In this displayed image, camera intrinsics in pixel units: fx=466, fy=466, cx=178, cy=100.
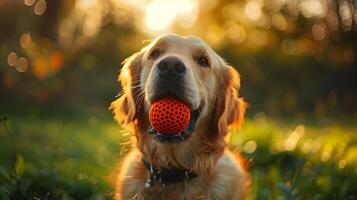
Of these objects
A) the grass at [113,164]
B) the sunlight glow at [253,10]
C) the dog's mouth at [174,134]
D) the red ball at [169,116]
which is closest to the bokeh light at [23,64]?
the grass at [113,164]

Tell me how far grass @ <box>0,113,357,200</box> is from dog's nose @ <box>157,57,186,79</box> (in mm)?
1069

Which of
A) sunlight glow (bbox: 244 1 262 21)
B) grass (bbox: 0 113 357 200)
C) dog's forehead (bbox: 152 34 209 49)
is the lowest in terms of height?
sunlight glow (bbox: 244 1 262 21)

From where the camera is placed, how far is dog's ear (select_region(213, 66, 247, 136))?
398cm

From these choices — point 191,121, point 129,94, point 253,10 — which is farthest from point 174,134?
point 253,10


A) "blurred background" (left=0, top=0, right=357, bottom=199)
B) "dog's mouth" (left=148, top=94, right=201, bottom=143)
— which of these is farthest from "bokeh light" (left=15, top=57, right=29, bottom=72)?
"dog's mouth" (left=148, top=94, right=201, bottom=143)

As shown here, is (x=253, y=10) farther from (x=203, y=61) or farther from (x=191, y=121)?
(x=191, y=121)

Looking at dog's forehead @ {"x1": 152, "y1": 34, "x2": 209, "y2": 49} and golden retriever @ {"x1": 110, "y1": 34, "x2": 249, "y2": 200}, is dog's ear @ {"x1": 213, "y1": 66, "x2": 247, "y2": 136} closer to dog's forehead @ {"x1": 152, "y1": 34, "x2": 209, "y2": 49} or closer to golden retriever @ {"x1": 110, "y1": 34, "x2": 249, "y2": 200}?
golden retriever @ {"x1": 110, "y1": 34, "x2": 249, "y2": 200}

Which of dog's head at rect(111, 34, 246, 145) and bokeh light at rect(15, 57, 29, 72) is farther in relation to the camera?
bokeh light at rect(15, 57, 29, 72)

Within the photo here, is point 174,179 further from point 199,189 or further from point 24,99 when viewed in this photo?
point 24,99

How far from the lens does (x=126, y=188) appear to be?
3607 mm

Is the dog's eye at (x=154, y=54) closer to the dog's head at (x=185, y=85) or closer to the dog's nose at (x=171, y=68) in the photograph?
the dog's head at (x=185, y=85)

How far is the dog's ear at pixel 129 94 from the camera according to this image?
3.91m

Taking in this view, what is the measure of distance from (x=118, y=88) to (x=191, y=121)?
13.3m

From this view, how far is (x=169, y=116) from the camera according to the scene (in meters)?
3.25
